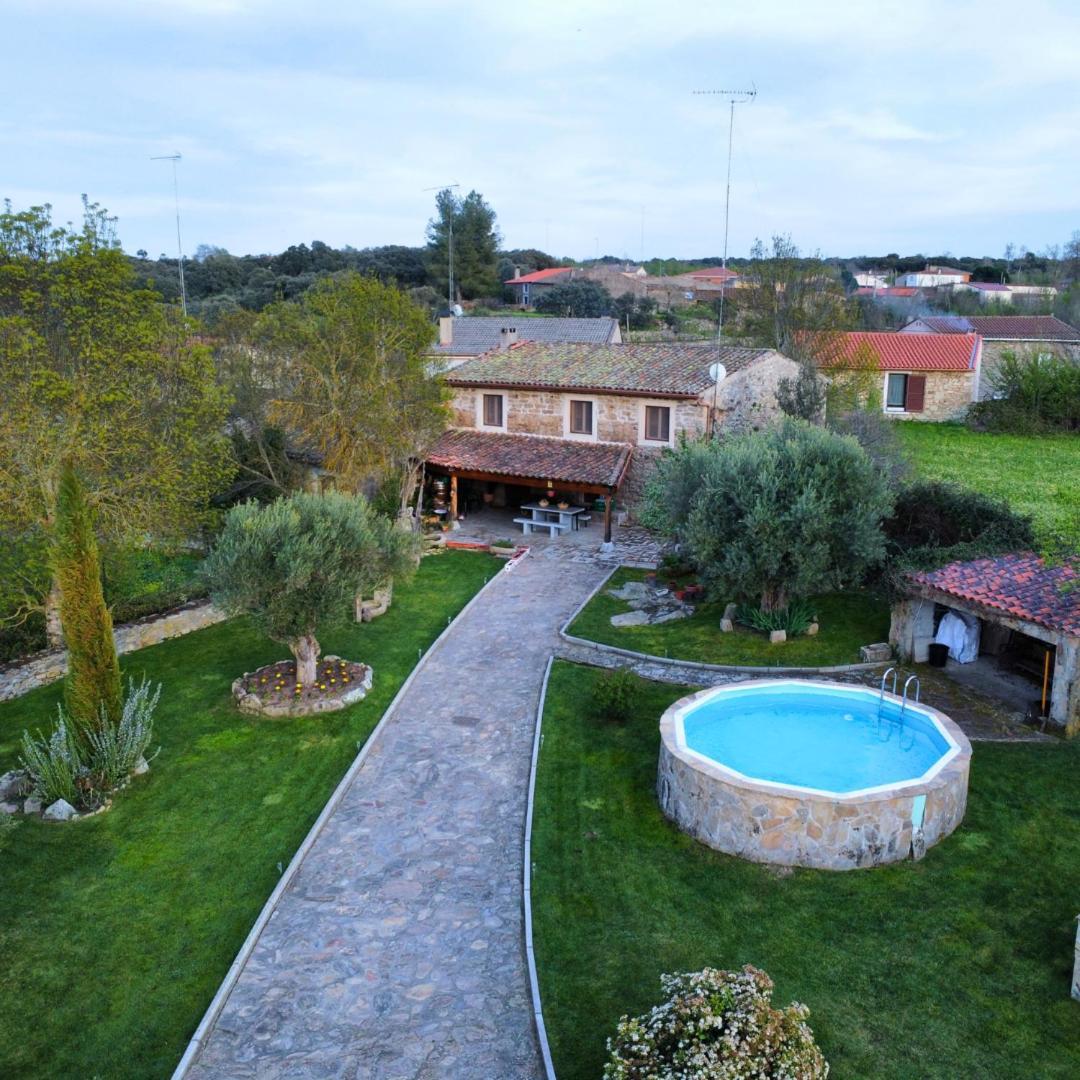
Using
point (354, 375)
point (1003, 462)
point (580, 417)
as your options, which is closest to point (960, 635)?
point (580, 417)

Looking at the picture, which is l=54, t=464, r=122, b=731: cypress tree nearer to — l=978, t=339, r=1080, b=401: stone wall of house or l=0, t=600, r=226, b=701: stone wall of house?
l=0, t=600, r=226, b=701: stone wall of house

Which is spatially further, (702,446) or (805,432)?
(702,446)

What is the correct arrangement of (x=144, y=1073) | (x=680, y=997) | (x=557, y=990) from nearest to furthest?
1. (x=680, y=997)
2. (x=144, y=1073)
3. (x=557, y=990)

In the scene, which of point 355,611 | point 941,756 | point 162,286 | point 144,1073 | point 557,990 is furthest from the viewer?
point 162,286

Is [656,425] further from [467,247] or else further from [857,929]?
[467,247]

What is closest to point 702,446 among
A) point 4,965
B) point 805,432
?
point 805,432

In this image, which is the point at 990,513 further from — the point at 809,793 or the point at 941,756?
the point at 809,793
